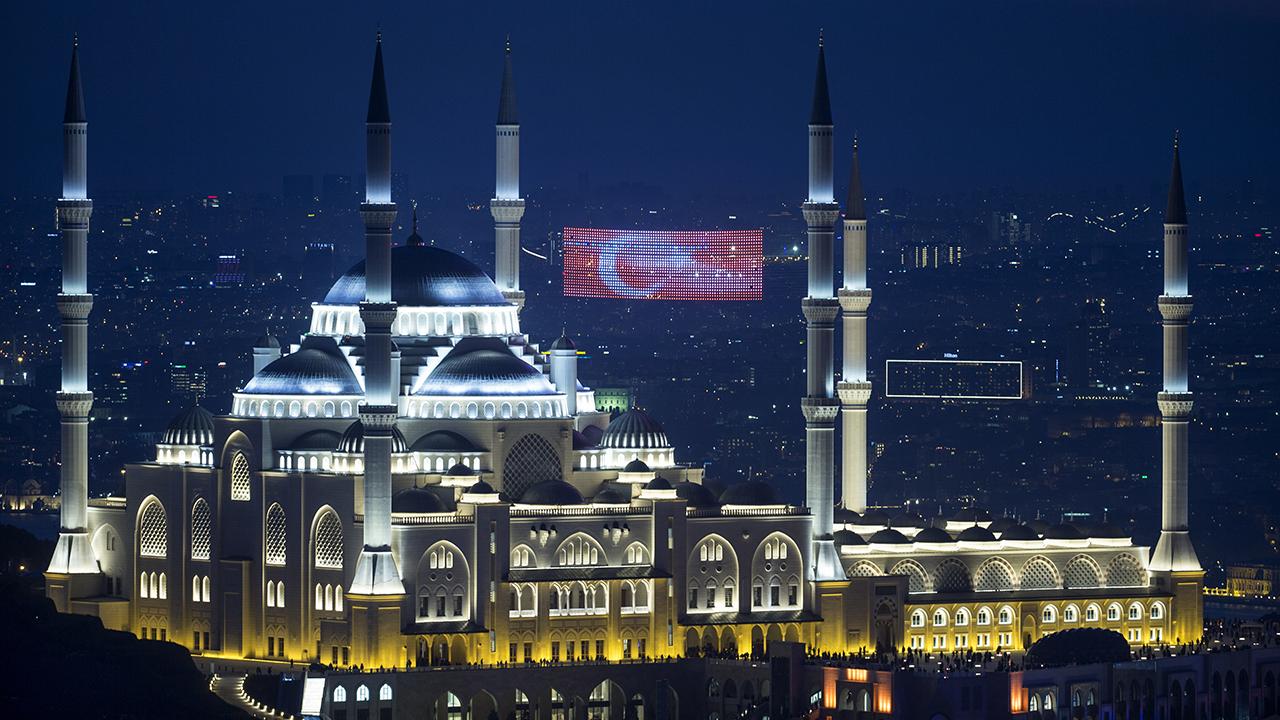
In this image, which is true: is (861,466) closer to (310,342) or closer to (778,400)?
(310,342)

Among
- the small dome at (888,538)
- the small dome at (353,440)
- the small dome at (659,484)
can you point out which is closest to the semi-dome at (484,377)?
the small dome at (353,440)

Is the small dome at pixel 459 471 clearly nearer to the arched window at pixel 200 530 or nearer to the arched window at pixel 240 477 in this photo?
the arched window at pixel 240 477

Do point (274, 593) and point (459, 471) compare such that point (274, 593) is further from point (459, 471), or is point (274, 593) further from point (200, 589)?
point (459, 471)

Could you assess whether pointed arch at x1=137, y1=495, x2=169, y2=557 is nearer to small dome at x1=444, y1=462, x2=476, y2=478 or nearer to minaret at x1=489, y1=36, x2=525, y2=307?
small dome at x1=444, y1=462, x2=476, y2=478

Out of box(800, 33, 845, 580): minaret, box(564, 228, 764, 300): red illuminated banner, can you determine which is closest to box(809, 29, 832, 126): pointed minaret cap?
box(800, 33, 845, 580): minaret

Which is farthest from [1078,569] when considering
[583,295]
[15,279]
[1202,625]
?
[15,279]

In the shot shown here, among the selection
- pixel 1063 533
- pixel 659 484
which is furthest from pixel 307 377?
pixel 1063 533
